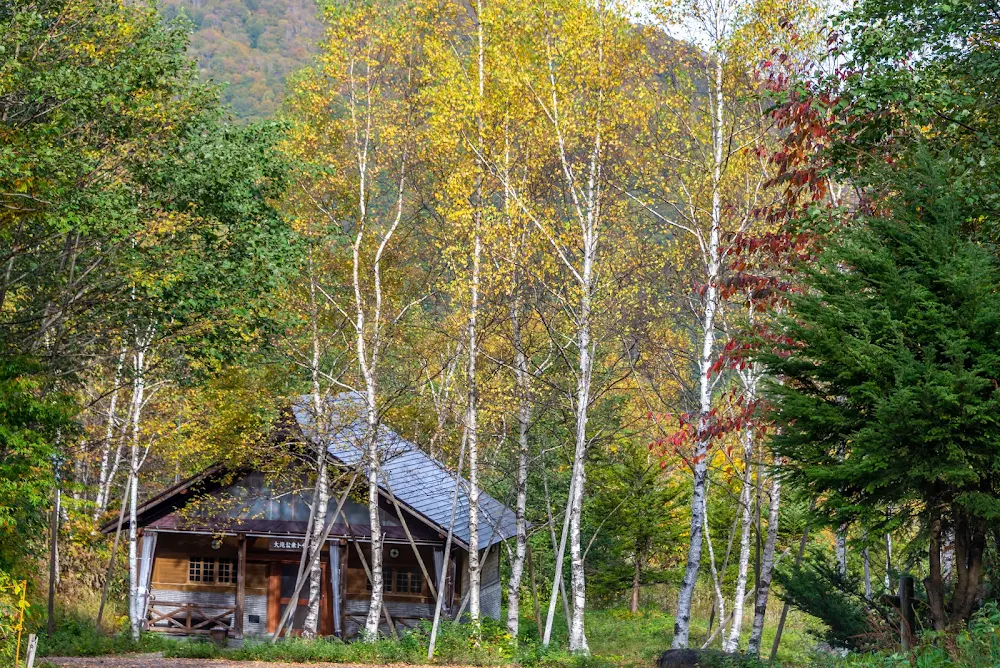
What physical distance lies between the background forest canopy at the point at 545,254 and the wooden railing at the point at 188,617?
0.98 meters

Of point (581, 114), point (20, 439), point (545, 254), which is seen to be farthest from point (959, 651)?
point (581, 114)

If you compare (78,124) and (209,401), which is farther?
(209,401)

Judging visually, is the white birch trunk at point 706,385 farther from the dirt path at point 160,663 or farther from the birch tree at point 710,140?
the dirt path at point 160,663

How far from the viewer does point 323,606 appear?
92.9 feet

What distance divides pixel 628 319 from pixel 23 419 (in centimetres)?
1505

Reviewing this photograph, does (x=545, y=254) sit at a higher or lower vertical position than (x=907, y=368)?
higher

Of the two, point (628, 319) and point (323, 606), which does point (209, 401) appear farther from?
point (628, 319)

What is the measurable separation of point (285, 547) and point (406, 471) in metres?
3.77

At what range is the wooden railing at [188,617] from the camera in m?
27.4

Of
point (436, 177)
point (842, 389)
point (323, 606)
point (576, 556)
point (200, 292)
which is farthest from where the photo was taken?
point (323, 606)

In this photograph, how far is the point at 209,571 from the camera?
94.2 feet

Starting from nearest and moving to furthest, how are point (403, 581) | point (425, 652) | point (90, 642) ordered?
1. point (425, 652)
2. point (90, 642)
3. point (403, 581)

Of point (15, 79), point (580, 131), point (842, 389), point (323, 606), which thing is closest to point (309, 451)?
point (323, 606)

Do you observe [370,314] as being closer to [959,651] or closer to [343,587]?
[343,587]
